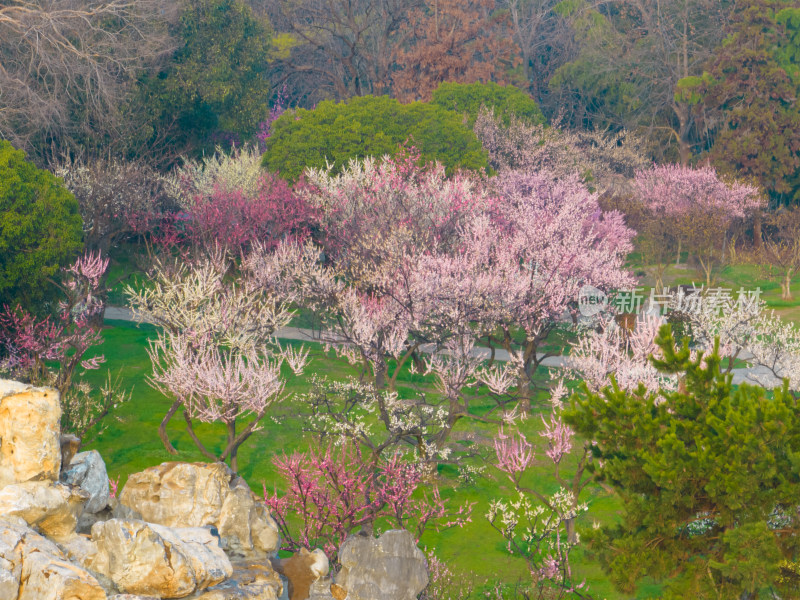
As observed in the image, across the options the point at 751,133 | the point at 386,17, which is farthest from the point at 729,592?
the point at 386,17

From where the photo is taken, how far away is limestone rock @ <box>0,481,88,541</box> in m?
13.6

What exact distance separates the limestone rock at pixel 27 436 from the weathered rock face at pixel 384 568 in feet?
18.6

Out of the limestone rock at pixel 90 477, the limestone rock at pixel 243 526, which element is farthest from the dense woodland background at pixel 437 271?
the limestone rock at pixel 90 477

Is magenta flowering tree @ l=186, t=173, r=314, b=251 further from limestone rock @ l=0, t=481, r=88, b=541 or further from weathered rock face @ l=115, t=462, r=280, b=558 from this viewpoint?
limestone rock @ l=0, t=481, r=88, b=541

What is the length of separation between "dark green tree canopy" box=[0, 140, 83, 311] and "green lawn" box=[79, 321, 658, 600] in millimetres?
4512

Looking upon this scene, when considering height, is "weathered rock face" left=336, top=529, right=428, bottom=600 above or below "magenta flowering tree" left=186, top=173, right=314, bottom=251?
above

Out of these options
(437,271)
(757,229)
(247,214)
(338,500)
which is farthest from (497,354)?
(757,229)

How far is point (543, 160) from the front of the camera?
56.1 metres

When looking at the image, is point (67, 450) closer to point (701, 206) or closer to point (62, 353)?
point (62, 353)

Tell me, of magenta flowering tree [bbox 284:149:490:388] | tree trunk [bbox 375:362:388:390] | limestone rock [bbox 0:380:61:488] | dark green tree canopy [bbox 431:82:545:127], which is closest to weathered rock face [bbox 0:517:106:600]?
limestone rock [bbox 0:380:61:488]

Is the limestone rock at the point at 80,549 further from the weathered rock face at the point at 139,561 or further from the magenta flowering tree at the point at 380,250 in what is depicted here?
the magenta flowering tree at the point at 380,250

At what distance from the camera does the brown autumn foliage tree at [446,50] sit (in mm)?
65375

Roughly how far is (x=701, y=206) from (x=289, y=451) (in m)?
32.8

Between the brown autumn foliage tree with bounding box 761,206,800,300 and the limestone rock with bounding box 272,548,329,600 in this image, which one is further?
the brown autumn foliage tree with bounding box 761,206,800,300
